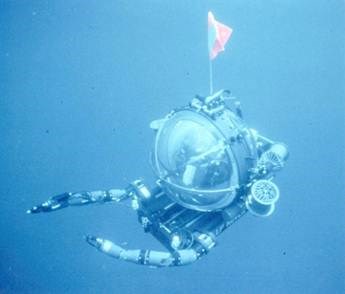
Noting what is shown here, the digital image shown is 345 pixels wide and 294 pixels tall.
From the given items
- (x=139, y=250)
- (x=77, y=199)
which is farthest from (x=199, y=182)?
(x=77, y=199)

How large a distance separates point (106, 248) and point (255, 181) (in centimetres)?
156

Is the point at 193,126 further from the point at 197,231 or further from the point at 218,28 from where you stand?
the point at 218,28

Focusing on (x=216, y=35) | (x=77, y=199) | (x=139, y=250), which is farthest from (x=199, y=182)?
(x=216, y=35)

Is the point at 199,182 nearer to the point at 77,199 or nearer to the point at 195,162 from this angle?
the point at 195,162

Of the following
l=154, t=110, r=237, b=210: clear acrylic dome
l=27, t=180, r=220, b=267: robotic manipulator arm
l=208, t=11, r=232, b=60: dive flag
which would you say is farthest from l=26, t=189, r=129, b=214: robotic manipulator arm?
l=208, t=11, r=232, b=60: dive flag

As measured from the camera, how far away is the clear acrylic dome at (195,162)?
3.21m

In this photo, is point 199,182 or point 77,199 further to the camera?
point 77,199

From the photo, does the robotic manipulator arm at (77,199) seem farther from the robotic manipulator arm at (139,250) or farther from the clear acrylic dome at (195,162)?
the clear acrylic dome at (195,162)

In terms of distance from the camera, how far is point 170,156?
350 centimetres

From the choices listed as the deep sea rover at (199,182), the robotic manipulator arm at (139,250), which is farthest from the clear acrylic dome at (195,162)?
the robotic manipulator arm at (139,250)

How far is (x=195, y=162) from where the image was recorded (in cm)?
324

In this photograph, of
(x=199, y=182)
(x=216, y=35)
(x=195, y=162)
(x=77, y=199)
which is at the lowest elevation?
(x=199, y=182)

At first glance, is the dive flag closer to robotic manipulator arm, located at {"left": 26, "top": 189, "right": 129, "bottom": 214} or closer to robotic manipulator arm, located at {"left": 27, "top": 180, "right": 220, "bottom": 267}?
robotic manipulator arm, located at {"left": 27, "top": 180, "right": 220, "bottom": 267}

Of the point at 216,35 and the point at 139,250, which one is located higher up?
the point at 216,35
